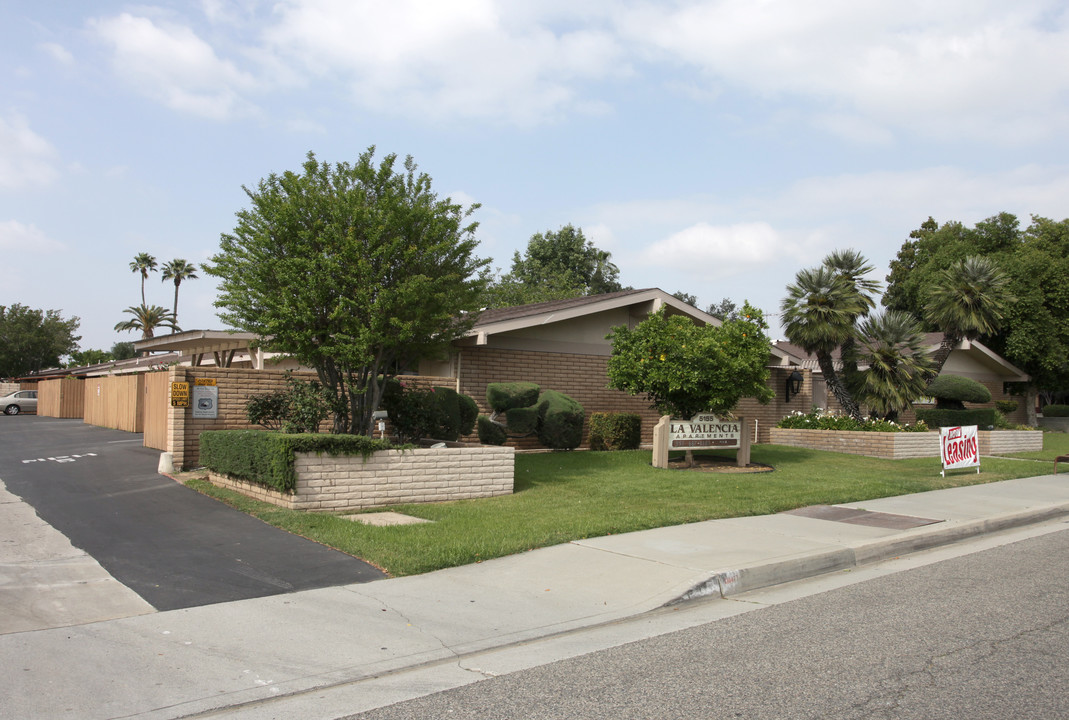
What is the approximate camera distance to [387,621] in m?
6.27

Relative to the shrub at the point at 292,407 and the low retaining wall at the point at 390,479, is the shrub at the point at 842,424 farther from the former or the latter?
the shrub at the point at 292,407

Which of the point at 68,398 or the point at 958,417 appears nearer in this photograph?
the point at 958,417

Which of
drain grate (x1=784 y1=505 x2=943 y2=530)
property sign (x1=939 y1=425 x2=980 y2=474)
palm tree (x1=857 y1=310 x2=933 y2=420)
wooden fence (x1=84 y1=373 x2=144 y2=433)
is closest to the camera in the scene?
drain grate (x1=784 y1=505 x2=943 y2=530)

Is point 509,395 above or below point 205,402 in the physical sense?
above

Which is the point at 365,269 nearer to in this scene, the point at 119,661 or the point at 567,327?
the point at 119,661

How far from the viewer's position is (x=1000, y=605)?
270 inches

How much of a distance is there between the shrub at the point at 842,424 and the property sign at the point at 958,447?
4.26 meters

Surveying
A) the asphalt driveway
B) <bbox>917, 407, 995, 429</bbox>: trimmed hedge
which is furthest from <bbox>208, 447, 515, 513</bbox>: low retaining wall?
<bbox>917, 407, 995, 429</bbox>: trimmed hedge

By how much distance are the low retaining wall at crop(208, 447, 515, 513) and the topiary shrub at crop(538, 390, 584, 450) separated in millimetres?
5617

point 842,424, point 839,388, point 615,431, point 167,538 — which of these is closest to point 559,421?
point 615,431

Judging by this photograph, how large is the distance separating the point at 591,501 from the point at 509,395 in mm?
6200

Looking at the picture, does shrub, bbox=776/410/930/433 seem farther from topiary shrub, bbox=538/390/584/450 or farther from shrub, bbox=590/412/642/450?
topiary shrub, bbox=538/390/584/450

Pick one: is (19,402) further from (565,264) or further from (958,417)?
(958,417)

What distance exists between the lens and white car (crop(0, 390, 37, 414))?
4388cm
